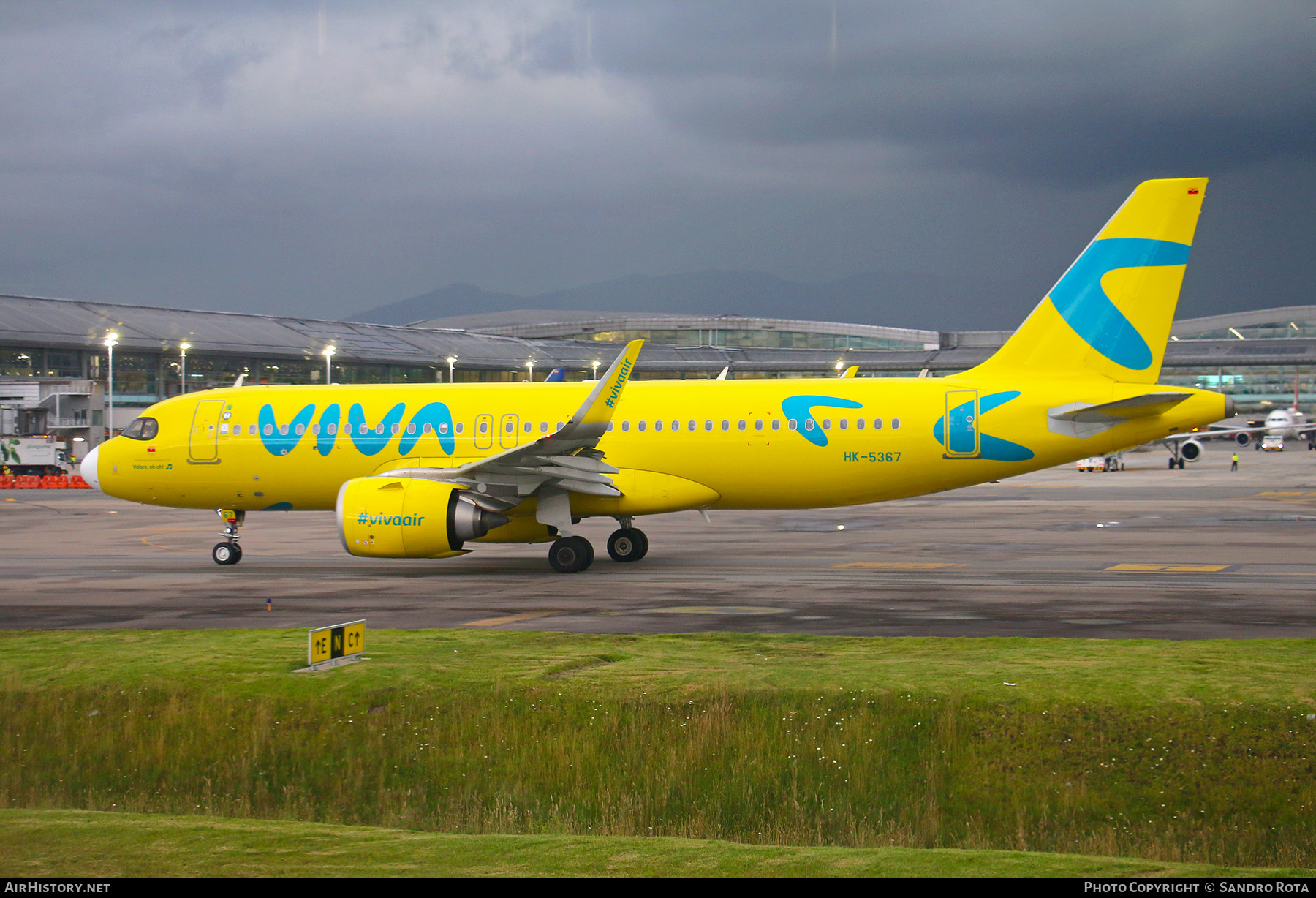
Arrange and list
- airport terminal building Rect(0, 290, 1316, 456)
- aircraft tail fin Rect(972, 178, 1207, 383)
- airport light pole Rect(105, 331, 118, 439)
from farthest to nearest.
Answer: airport terminal building Rect(0, 290, 1316, 456)
airport light pole Rect(105, 331, 118, 439)
aircraft tail fin Rect(972, 178, 1207, 383)

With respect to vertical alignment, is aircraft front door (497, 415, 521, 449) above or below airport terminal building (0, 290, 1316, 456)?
below

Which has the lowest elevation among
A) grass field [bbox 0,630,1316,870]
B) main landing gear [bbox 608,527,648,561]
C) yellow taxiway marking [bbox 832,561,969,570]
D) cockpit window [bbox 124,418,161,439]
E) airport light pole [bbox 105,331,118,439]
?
grass field [bbox 0,630,1316,870]

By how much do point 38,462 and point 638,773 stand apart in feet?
239

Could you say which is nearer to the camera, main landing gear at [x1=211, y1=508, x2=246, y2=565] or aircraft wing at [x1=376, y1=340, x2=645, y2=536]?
aircraft wing at [x1=376, y1=340, x2=645, y2=536]

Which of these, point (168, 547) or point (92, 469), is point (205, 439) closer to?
point (92, 469)

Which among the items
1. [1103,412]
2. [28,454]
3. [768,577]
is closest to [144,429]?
[768,577]

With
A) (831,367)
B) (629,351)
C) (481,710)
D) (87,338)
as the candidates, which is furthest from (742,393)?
(831,367)

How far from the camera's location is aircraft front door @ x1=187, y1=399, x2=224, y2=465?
28.3 metres

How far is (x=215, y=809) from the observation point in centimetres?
980

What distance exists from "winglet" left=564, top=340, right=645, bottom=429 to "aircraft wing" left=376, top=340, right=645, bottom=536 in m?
0.02

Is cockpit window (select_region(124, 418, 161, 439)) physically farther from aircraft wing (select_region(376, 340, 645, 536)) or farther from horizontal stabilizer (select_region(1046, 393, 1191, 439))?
horizontal stabilizer (select_region(1046, 393, 1191, 439))

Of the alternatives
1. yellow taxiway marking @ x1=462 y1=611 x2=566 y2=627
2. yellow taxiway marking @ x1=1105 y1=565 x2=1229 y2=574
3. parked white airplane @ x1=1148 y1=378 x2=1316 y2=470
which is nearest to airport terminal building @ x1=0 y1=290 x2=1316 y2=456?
parked white airplane @ x1=1148 y1=378 x2=1316 y2=470

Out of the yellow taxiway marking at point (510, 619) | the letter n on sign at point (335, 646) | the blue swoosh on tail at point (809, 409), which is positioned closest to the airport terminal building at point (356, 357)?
the blue swoosh on tail at point (809, 409)

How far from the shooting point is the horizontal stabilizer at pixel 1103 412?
24000 mm
